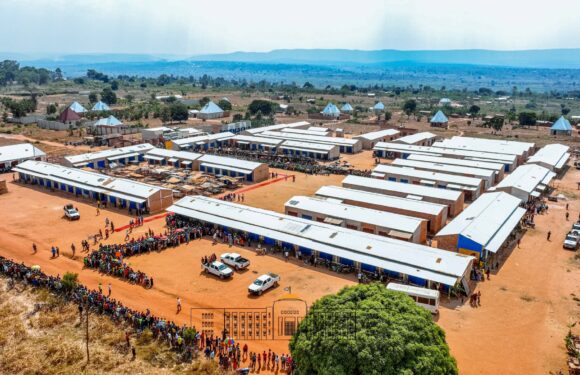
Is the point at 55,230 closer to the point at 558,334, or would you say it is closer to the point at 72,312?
the point at 72,312

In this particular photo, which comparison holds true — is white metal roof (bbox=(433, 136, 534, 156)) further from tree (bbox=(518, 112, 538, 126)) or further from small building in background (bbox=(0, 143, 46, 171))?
small building in background (bbox=(0, 143, 46, 171))

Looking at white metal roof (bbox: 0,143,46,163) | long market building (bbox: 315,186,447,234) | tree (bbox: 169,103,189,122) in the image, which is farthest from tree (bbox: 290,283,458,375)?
tree (bbox: 169,103,189,122)

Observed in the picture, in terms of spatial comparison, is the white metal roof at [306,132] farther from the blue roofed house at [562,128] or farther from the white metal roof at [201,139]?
the blue roofed house at [562,128]

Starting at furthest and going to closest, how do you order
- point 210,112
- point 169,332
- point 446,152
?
point 210,112, point 446,152, point 169,332

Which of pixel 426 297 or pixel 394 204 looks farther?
pixel 394 204

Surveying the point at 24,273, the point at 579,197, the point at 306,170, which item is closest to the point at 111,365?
the point at 24,273

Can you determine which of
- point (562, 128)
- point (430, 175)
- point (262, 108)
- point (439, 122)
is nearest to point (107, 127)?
point (262, 108)

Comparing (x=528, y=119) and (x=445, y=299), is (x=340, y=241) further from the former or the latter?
(x=528, y=119)
